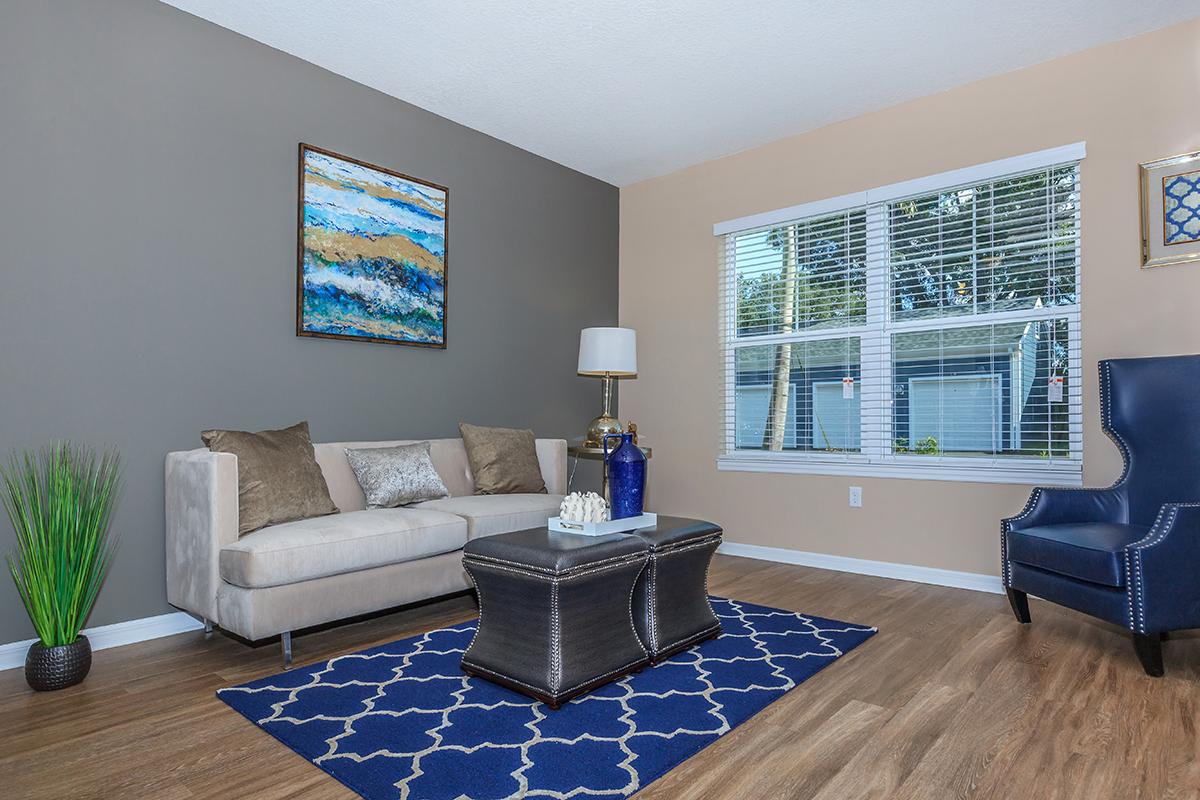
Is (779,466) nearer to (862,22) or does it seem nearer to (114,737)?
(862,22)

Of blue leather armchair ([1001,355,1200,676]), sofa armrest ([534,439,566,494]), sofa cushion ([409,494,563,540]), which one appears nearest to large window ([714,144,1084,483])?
blue leather armchair ([1001,355,1200,676])

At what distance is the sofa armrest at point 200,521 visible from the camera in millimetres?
2668

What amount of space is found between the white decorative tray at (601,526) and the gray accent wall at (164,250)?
165cm

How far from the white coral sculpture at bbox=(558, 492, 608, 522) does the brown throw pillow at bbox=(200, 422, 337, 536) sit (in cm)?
116

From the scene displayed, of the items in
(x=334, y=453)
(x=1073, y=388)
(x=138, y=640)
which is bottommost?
(x=138, y=640)

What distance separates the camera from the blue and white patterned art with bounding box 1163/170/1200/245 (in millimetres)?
3209

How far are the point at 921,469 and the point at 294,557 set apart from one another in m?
3.27

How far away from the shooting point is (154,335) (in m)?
3.06

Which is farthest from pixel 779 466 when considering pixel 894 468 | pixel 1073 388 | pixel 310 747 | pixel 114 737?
pixel 114 737

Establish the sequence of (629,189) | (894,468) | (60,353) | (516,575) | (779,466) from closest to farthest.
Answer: (516,575) → (60,353) → (894,468) → (779,466) → (629,189)

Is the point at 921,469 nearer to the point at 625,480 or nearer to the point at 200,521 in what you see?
the point at 625,480

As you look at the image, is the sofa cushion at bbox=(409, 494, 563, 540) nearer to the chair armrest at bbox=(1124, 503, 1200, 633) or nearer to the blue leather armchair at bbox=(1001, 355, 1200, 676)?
the blue leather armchair at bbox=(1001, 355, 1200, 676)

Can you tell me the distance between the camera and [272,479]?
2934mm

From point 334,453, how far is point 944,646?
284 cm
